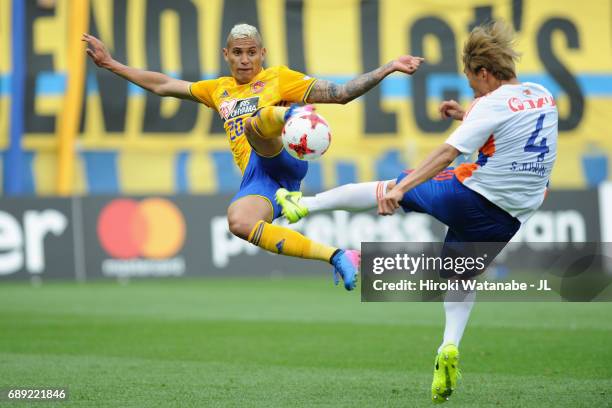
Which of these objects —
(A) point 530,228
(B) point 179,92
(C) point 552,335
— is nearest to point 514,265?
(A) point 530,228

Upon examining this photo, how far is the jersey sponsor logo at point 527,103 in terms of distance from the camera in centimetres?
712

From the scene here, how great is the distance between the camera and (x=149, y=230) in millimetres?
19141

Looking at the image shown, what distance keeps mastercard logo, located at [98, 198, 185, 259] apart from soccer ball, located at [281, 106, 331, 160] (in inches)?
455

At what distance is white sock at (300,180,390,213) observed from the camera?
784 cm

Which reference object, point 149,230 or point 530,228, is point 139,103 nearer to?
point 149,230

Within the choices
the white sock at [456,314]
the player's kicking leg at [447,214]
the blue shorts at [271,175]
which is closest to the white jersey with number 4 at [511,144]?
the player's kicking leg at [447,214]

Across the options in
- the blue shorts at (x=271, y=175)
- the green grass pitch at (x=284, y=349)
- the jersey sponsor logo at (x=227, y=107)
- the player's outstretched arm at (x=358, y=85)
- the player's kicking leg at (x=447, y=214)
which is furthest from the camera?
the jersey sponsor logo at (x=227, y=107)

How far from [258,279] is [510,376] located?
35.7 feet

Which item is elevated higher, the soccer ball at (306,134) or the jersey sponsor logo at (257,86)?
the jersey sponsor logo at (257,86)

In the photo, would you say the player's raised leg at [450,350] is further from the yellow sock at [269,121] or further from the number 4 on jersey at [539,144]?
the yellow sock at [269,121]

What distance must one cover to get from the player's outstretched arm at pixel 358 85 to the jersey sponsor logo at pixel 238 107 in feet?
1.54

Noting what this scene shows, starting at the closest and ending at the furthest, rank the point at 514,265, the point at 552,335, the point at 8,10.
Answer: the point at 552,335 → the point at 514,265 → the point at 8,10

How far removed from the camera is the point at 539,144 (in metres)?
7.30

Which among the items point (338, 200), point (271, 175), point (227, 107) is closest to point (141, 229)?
point (227, 107)
